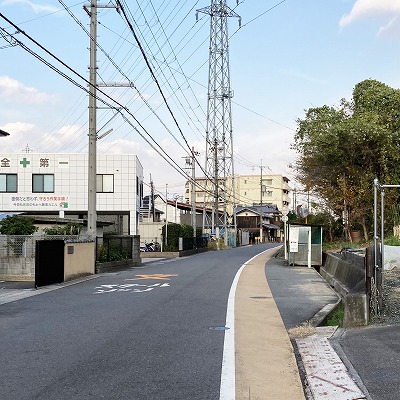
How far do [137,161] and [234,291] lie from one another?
36441 millimetres

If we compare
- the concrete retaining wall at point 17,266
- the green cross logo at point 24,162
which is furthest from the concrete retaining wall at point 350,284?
the green cross logo at point 24,162

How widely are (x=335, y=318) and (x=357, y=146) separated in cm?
1941

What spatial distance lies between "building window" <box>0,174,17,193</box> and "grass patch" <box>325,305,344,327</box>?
4115cm

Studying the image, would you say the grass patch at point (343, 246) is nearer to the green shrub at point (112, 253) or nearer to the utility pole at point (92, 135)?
the green shrub at point (112, 253)

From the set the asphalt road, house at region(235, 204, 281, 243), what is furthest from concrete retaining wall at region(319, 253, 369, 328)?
house at region(235, 204, 281, 243)

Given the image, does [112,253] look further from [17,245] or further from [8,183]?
[8,183]

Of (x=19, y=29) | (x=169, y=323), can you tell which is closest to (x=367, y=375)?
(x=169, y=323)

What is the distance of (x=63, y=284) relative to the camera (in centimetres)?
1828

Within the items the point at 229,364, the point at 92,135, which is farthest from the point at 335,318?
the point at 92,135

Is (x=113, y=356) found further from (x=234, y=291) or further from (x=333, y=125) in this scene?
(x=333, y=125)

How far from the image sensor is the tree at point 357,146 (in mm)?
28094

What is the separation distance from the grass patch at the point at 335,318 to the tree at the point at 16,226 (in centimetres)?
1422

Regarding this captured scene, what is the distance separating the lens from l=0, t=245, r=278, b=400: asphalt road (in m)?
5.96

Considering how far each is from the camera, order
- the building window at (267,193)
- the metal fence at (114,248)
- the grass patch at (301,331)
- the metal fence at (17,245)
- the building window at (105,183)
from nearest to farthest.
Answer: the grass patch at (301,331) < the metal fence at (17,245) < the metal fence at (114,248) < the building window at (105,183) < the building window at (267,193)
